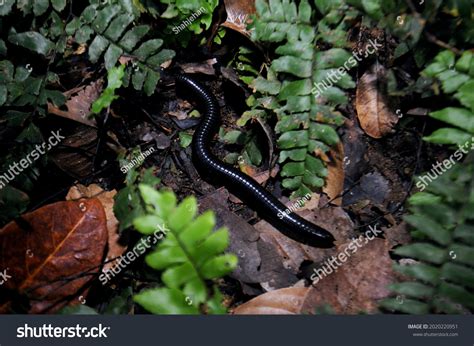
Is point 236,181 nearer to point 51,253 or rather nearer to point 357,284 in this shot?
point 357,284

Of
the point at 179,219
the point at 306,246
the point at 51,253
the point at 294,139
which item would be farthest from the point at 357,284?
the point at 51,253

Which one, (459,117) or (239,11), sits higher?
(239,11)

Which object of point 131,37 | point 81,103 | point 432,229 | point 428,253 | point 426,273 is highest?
point 131,37

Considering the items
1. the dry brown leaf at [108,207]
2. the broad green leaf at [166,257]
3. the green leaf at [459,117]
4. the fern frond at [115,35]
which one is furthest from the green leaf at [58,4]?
the green leaf at [459,117]

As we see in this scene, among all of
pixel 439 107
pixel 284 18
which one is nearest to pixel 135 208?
pixel 284 18

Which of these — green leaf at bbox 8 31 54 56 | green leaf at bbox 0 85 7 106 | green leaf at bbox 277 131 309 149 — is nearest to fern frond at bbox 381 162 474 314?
green leaf at bbox 277 131 309 149
